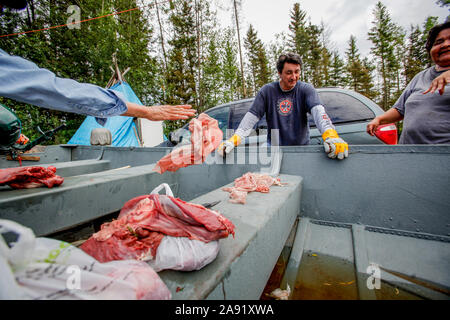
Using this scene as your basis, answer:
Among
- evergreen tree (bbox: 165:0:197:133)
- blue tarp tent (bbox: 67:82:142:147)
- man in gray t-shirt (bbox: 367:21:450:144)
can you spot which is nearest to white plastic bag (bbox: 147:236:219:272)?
man in gray t-shirt (bbox: 367:21:450:144)

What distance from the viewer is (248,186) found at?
173 cm

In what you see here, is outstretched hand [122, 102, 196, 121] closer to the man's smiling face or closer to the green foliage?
the man's smiling face

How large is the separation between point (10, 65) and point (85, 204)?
1178 millimetres

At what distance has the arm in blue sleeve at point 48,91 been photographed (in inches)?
45.9

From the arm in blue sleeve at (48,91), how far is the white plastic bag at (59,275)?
44.0 inches

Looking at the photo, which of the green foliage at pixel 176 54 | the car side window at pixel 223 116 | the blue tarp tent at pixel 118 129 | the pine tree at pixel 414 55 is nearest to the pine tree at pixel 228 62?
the green foliage at pixel 176 54

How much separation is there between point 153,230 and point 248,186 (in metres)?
1.01

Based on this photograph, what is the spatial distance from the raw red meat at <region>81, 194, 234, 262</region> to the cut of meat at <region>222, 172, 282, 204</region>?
1.89 feet

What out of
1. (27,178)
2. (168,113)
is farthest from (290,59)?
(27,178)

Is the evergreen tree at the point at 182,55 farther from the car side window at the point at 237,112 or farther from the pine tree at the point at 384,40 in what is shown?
the pine tree at the point at 384,40

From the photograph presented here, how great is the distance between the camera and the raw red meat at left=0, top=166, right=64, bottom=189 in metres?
1.58

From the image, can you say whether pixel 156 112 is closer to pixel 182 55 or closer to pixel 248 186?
pixel 248 186
